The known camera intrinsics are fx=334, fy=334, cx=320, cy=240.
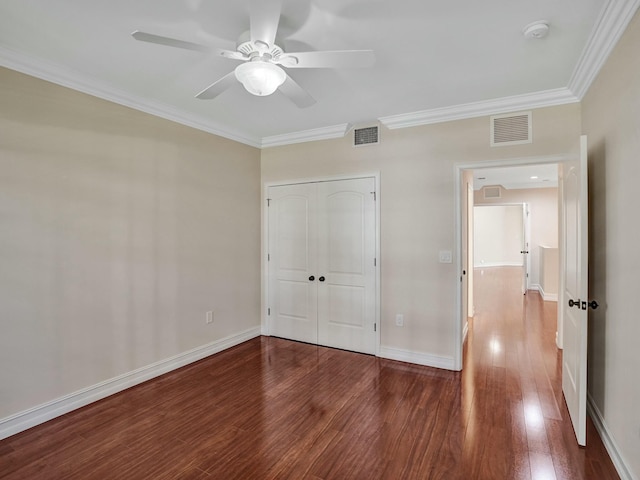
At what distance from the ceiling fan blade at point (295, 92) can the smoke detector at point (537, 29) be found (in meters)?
1.38

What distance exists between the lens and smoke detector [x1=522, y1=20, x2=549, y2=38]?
1.97m

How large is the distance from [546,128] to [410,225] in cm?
149

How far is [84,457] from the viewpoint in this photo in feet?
7.00

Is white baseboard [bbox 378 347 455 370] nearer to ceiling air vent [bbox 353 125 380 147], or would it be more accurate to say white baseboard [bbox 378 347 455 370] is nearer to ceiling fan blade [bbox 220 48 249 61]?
ceiling air vent [bbox 353 125 380 147]

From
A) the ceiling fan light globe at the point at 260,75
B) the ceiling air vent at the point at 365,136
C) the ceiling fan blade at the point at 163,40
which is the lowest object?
the ceiling fan light globe at the point at 260,75

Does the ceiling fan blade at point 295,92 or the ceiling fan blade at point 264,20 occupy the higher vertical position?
the ceiling fan blade at point 264,20

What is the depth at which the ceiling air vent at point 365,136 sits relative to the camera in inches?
148

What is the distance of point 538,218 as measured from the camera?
8094 mm

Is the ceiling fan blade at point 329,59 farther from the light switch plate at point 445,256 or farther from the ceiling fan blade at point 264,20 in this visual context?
the light switch plate at point 445,256

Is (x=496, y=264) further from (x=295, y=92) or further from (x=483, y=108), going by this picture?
(x=295, y=92)

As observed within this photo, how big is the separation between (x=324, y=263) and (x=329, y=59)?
2631 millimetres

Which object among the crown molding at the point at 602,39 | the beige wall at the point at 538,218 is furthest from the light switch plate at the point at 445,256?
the beige wall at the point at 538,218

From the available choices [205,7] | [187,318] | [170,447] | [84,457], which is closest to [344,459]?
[170,447]

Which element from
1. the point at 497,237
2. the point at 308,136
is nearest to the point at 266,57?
the point at 308,136
